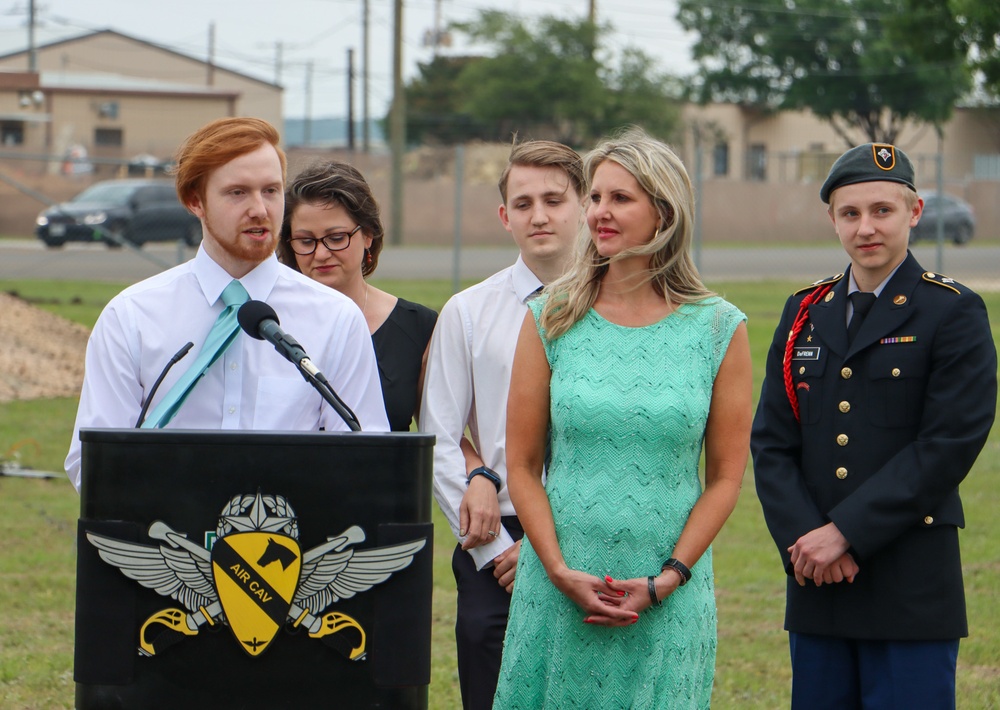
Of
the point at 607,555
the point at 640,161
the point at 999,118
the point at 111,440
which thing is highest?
the point at 999,118

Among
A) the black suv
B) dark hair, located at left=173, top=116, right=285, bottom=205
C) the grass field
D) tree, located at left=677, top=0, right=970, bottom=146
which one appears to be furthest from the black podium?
tree, located at left=677, top=0, right=970, bottom=146

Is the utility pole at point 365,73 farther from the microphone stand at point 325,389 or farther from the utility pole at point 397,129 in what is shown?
the microphone stand at point 325,389

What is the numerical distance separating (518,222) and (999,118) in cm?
5286

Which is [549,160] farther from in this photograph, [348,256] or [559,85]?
[559,85]

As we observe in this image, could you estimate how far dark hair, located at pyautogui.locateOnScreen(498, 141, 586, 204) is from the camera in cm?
367

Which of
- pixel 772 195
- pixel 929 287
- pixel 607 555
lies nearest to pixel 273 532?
pixel 607 555

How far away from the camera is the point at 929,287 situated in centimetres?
333

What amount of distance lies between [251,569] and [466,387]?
152 centimetres

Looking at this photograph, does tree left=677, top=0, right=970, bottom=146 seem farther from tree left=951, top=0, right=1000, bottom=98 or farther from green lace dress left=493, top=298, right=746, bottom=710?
green lace dress left=493, top=298, right=746, bottom=710

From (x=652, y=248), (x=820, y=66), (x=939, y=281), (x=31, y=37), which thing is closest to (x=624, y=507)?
(x=652, y=248)

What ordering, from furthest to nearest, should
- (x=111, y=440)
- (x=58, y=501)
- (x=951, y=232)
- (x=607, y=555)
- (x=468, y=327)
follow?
1. (x=951, y=232)
2. (x=58, y=501)
3. (x=468, y=327)
4. (x=607, y=555)
5. (x=111, y=440)

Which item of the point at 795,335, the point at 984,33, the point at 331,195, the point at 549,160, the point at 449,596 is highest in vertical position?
the point at 984,33

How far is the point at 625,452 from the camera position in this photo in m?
2.98

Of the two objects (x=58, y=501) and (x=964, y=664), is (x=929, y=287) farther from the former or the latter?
(x=58, y=501)
